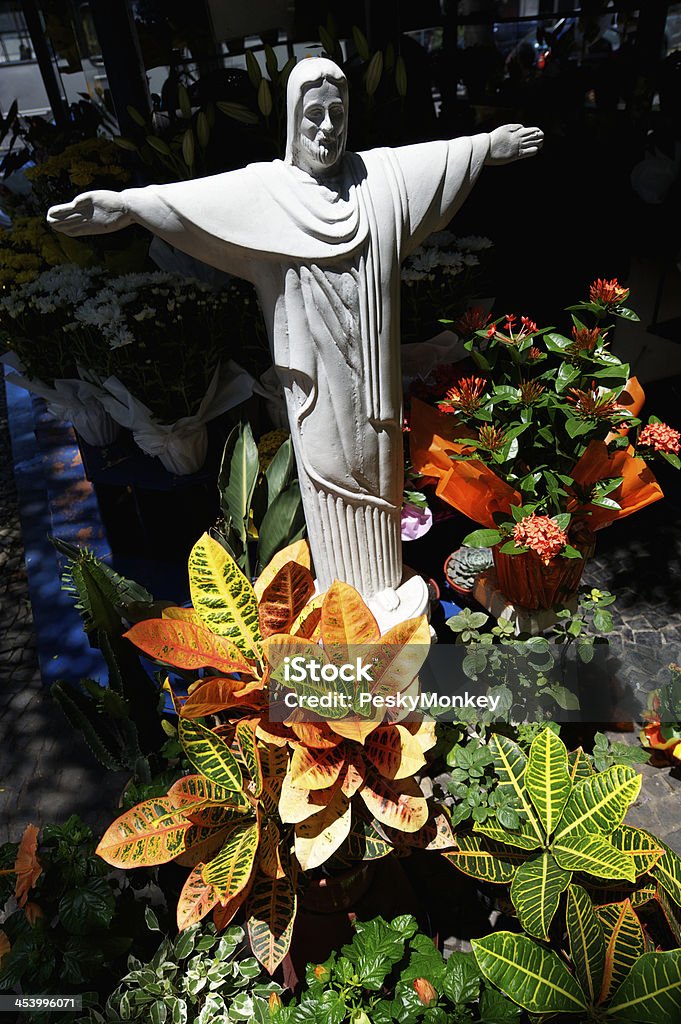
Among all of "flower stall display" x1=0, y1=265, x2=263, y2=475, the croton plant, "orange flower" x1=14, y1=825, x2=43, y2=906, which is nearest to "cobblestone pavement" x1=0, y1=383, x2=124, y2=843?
"orange flower" x1=14, y1=825, x2=43, y2=906

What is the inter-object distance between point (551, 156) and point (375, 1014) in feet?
10.5

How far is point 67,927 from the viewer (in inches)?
52.6

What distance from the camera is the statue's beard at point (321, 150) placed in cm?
131

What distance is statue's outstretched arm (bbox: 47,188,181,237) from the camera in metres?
1.22

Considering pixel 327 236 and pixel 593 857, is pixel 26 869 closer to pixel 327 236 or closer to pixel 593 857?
pixel 593 857

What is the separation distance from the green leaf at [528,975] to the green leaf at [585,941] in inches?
1.8

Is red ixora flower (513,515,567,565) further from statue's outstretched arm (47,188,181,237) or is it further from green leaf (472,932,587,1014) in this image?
statue's outstretched arm (47,188,181,237)

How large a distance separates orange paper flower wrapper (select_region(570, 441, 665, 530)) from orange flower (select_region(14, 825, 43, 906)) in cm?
141

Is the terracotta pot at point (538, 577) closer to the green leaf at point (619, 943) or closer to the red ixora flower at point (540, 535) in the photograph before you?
the red ixora flower at point (540, 535)

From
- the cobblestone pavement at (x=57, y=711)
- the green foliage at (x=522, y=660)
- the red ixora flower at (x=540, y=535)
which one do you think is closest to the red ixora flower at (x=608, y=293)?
the red ixora flower at (x=540, y=535)

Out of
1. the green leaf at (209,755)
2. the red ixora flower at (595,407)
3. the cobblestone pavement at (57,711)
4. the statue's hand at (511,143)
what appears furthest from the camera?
the cobblestone pavement at (57,711)

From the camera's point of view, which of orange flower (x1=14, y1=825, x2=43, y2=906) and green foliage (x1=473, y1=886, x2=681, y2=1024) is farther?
orange flower (x1=14, y1=825, x2=43, y2=906)

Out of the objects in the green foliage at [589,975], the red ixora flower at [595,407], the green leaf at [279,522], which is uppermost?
the red ixora flower at [595,407]

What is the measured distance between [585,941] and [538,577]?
0.82 m
